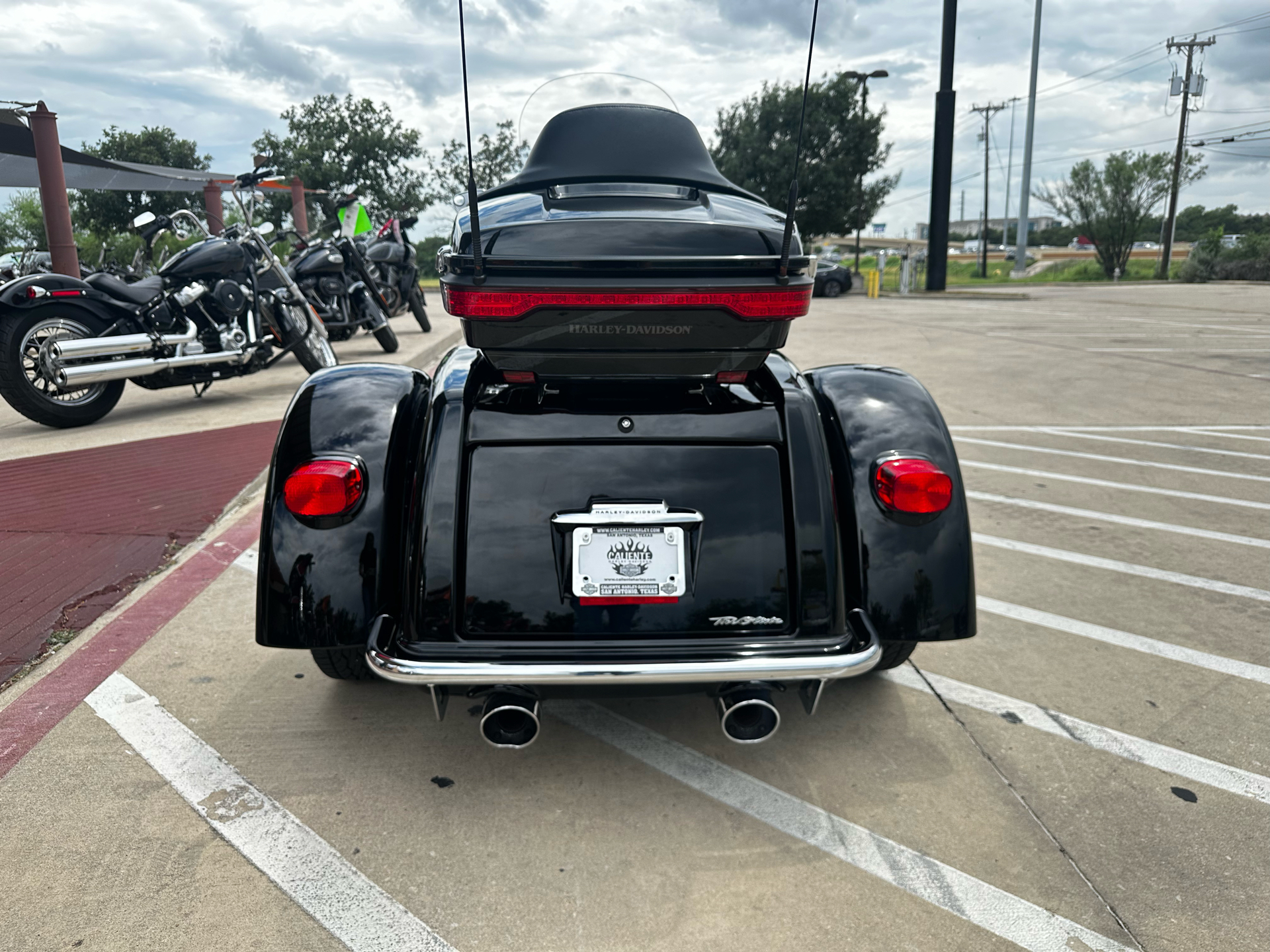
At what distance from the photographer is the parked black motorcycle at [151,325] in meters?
6.46

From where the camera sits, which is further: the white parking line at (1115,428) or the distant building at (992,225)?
the distant building at (992,225)

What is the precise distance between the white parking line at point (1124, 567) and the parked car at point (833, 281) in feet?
80.9

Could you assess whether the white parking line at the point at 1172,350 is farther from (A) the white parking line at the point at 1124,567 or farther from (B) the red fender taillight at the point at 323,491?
(B) the red fender taillight at the point at 323,491

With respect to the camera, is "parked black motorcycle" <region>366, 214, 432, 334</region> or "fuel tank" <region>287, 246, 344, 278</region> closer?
"fuel tank" <region>287, 246, 344, 278</region>

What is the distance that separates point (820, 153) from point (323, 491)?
36293 mm

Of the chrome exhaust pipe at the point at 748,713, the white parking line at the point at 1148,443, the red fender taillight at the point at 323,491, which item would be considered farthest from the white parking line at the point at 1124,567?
the white parking line at the point at 1148,443

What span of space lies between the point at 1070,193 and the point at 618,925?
51.0 m

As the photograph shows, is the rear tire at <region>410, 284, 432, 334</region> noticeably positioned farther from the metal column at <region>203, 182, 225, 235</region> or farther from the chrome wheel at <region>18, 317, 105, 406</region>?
the chrome wheel at <region>18, 317, 105, 406</region>

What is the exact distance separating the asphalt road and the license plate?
1.93 ft

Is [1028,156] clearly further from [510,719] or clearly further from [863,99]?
[510,719]

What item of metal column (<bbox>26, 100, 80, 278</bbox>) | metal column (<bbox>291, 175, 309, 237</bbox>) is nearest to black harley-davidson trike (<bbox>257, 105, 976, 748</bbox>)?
metal column (<bbox>26, 100, 80, 278</bbox>)

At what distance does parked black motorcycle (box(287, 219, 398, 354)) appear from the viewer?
1008 cm

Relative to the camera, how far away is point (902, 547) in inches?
99.7

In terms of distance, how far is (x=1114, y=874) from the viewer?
85.1 inches
